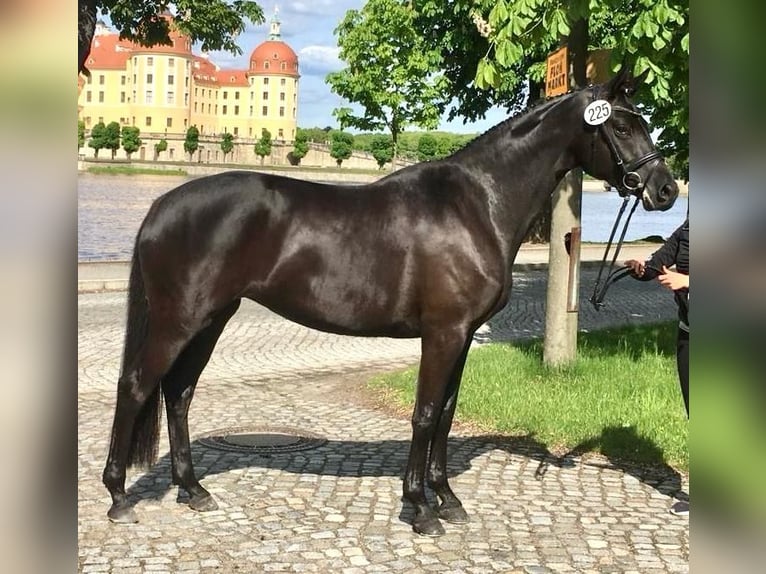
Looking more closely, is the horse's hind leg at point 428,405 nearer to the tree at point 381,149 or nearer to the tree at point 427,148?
the tree at point 427,148

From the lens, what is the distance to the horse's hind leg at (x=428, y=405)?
4328 mm

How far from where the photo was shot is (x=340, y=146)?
85.9m

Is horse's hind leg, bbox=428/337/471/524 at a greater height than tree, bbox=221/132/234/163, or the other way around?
tree, bbox=221/132/234/163

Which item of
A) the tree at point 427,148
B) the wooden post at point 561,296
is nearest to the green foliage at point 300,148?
the tree at point 427,148

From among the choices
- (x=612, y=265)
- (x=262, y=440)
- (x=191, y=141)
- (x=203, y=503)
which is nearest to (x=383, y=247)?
(x=612, y=265)

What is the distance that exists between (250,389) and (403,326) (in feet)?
13.0

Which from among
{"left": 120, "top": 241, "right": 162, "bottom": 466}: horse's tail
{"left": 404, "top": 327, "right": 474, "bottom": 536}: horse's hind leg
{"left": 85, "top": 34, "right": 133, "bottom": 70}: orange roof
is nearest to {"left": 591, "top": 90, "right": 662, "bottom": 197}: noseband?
{"left": 404, "top": 327, "right": 474, "bottom": 536}: horse's hind leg

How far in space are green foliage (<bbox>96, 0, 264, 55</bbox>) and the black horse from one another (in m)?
9.74

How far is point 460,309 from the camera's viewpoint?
4312 mm

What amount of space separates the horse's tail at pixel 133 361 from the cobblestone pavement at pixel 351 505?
361mm

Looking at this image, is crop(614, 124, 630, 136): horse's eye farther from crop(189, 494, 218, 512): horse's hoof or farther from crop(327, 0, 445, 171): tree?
crop(327, 0, 445, 171): tree

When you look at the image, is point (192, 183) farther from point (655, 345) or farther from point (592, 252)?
point (592, 252)

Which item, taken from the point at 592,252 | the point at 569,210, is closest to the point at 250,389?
the point at 569,210

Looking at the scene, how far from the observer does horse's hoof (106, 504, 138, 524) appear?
4.42 m
